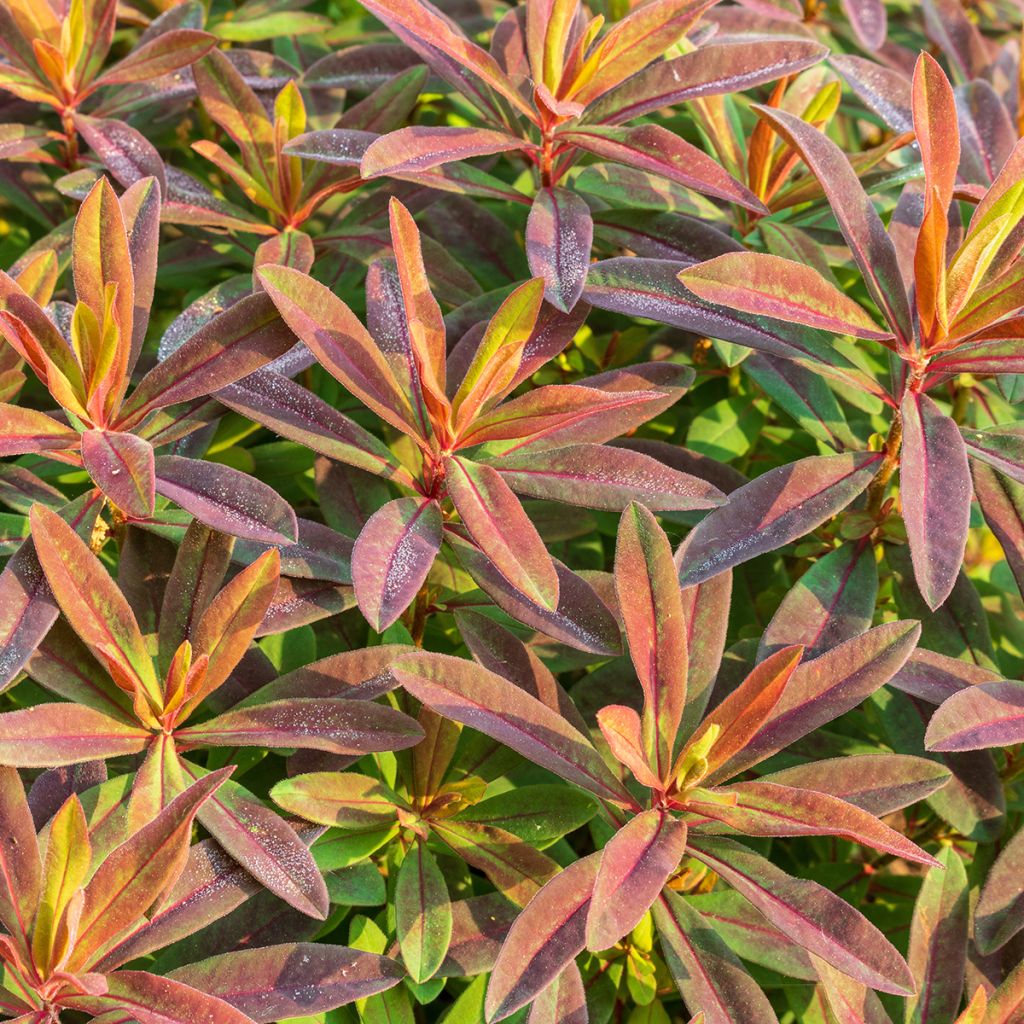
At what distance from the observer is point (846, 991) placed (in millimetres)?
1021

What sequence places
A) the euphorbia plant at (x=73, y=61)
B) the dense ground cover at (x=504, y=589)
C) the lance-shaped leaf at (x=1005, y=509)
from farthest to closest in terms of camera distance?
the euphorbia plant at (x=73, y=61) < the lance-shaped leaf at (x=1005, y=509) < the dense ground cover at (x=504, y=589)

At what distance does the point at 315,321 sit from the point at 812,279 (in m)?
0.46

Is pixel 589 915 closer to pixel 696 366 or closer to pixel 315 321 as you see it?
pixel 315 321

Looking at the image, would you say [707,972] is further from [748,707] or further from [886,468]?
[886,468]

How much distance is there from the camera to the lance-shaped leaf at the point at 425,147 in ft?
3.73

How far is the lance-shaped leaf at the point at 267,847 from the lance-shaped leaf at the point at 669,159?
2.35ft

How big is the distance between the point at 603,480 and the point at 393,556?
0.68 ft

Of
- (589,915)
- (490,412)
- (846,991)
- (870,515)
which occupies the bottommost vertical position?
(846,991)

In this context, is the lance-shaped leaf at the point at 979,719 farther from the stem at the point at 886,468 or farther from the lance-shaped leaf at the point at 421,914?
the lance-shaped leaf at the point at 421,914

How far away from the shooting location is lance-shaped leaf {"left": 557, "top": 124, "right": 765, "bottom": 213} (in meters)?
1.21

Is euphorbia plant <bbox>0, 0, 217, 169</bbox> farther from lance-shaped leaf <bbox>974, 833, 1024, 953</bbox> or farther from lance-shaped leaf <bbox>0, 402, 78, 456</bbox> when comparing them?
lance-shaped leaf <bbox>974, 833, 1024, 953</bbox>

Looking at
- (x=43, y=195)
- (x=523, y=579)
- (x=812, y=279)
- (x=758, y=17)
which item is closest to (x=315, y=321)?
(x=523, y=579)

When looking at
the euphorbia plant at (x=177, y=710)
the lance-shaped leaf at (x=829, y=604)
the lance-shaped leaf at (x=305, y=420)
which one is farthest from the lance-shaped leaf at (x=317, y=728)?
the lance-shaped leaf at (x=829, y=604)

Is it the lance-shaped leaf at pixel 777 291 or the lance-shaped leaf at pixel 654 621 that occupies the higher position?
→ the lance-shaped leaf at pixel 777 291
